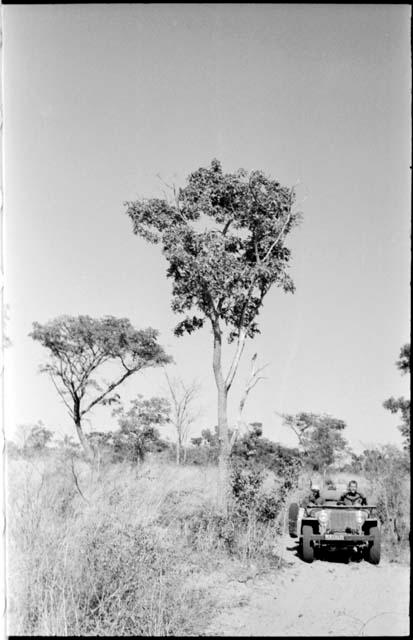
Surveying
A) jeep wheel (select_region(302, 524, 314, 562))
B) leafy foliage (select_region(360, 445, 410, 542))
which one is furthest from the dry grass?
leafy foliage (select_region(360, 445, 410, 542))

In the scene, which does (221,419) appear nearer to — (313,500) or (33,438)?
(313,500)

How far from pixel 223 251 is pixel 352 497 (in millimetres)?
2671

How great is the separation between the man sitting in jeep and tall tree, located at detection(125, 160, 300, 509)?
3.89 feet

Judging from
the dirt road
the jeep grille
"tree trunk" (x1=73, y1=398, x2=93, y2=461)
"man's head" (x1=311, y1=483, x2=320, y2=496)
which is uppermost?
"tree trunk" (x1=73, y1=398, x2=93, y2=461)

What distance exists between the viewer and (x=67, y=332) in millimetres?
7113

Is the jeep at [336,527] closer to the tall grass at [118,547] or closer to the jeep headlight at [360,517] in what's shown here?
the jeep headlight at [360,517]

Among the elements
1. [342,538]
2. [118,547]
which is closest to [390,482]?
[342,538]

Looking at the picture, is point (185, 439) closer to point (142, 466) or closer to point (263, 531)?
point (142, 466)

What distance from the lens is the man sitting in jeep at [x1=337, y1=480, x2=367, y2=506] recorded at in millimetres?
5777

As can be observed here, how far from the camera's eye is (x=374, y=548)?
213 inches

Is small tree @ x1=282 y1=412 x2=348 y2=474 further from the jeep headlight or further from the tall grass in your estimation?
the jeep headlight

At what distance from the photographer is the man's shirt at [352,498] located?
18.9 feet

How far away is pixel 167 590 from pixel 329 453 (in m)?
2.85

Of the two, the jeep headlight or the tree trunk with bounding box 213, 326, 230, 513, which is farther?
the tree trunk with bounding box 213, 326, 230, 513
